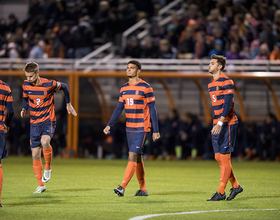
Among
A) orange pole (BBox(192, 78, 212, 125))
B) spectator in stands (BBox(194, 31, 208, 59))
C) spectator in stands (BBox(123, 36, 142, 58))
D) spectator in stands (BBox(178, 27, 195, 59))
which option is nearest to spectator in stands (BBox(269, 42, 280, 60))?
spectator in stands (BBox(194, 31, 208, 59))

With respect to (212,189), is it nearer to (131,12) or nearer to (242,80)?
(242,80)

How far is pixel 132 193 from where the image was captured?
10.0 meters

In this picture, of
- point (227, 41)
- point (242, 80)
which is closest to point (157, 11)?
point (227, 41)

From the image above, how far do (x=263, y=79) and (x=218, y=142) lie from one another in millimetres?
10065

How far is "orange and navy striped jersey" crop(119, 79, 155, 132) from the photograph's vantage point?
9469mm

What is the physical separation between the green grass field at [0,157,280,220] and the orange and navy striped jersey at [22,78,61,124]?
3.98 feet

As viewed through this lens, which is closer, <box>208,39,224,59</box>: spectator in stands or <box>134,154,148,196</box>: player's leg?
<box>134,154,148,196</box>: player's leg

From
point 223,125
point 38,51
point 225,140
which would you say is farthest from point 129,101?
point 38,51

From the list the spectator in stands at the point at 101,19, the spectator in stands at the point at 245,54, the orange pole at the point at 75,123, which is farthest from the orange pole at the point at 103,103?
the spectator in stands at the point at 245,54

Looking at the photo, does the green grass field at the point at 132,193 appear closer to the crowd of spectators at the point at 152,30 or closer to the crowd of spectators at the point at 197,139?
the crowd of spectators at the point at 197,139

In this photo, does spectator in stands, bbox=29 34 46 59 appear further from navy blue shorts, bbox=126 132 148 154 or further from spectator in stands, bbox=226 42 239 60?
navy blue shorts, bbox=126 132 148 154

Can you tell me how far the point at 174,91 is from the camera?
19.5 metres

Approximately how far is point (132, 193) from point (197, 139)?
920cm

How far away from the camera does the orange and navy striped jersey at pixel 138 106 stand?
9469mm
